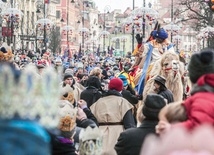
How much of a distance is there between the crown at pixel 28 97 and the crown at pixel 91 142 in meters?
2.31

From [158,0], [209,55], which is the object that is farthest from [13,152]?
[158,0]

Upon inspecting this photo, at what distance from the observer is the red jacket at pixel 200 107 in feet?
12.4

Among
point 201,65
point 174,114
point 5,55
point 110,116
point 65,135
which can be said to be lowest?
point 110,116

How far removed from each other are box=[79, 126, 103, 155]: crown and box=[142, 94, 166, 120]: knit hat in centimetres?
81

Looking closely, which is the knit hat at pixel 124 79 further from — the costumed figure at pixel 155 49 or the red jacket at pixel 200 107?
the red jacket at pixel 200 107

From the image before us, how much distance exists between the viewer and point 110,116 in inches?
376

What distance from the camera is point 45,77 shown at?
2891 mm

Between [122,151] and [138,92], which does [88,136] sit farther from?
[138,92]

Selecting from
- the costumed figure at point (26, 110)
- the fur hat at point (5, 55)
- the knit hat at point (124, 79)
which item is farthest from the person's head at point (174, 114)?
the knit hat at point (124, 79)

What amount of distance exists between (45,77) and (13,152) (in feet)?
1.40

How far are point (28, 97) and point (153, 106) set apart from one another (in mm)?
3344

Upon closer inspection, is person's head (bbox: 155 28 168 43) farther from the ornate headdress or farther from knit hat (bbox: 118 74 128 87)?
the ornate headdress

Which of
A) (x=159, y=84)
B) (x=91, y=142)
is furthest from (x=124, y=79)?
(x=91, y=142)

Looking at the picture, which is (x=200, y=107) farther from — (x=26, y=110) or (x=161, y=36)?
(x=161, y=36)
